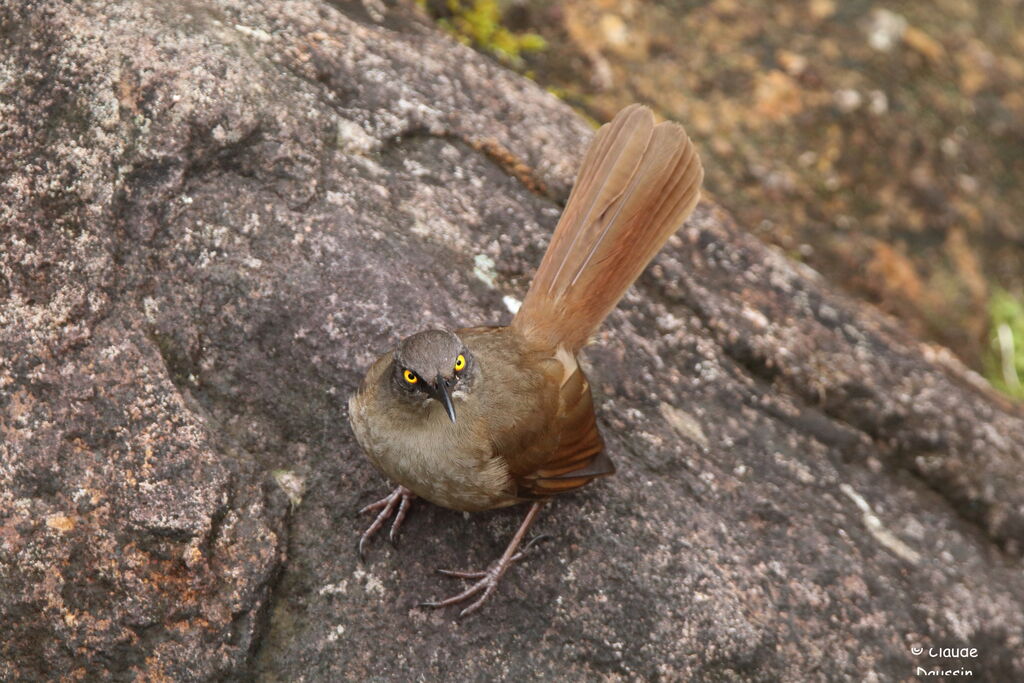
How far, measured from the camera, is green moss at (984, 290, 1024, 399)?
18.3 ft

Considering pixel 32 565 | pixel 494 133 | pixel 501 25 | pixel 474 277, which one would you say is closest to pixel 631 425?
pixel 474 277

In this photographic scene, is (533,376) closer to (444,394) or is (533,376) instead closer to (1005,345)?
(444,394)

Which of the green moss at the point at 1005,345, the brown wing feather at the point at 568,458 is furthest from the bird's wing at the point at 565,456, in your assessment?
the green moss at the point at 1005,345

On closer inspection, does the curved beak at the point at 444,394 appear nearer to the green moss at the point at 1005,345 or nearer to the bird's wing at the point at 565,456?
the bird's wing at the point at 565,456

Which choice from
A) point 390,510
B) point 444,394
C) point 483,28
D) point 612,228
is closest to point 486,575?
point 390,510

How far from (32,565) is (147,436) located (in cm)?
53

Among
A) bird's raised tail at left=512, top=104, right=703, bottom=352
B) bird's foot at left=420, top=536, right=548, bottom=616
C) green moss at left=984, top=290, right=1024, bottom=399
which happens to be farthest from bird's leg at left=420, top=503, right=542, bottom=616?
green moss at left=984, top=290, right=1024, bottom=399

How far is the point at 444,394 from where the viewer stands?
3172 millimetres

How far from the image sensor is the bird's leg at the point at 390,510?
11.0 feet

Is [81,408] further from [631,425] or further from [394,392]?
[631,425]

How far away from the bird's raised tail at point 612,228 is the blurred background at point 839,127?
171 cm

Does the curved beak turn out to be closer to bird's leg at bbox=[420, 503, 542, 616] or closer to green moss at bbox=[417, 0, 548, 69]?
bird's leg at bbox=[420, 503, 542, 616]

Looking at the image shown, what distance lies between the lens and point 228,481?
3.21m

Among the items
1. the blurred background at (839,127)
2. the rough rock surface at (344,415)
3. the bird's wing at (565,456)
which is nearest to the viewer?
the rough rock surface at (344,415)
